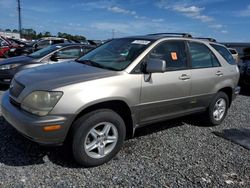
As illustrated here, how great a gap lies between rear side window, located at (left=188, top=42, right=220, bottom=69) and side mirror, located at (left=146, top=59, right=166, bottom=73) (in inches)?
41.8

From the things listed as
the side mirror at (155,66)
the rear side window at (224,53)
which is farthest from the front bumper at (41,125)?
the rear side window at (224,53)

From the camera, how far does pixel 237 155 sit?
4258 millimetres

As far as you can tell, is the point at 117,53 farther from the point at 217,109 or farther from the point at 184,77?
the point at 217,109

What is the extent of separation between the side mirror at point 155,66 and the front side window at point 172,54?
0.29m

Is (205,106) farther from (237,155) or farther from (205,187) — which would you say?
(205,187)

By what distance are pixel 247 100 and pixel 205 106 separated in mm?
3641

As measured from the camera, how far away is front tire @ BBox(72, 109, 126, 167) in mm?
3395

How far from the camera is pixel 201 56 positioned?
4973 mm

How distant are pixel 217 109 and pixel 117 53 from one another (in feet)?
7.94

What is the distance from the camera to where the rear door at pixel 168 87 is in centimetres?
402

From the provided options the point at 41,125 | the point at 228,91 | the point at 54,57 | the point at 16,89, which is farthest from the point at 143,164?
the point at 54,57

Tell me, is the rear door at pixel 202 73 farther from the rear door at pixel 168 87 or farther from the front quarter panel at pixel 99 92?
the front quarter panel at pixel 99 92

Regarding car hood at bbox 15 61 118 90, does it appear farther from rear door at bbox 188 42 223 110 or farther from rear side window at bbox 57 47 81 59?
rear side window at bbox 57 47 81 59

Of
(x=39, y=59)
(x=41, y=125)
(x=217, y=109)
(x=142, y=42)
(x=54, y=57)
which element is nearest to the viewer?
(x=41, y=125)
